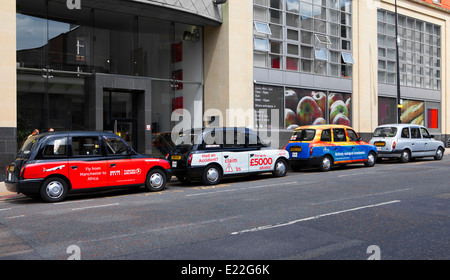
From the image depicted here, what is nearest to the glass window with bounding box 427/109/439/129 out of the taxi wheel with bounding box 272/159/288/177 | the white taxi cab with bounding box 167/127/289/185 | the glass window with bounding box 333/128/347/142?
the glass window with bounding box 333/128/347/142

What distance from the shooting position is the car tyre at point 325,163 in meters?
15.6

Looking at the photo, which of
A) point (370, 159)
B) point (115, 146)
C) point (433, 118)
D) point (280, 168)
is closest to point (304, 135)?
point (280, 168)

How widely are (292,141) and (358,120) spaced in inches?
470

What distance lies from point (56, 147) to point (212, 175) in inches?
181

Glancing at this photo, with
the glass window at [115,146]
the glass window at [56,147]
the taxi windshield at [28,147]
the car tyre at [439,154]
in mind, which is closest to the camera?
the glass window at [56,147]

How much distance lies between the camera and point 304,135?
15945mm

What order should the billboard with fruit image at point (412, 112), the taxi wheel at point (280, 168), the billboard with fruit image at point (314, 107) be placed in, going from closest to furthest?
the taxi wheel at point (280, 168) < the billboard with fruit image at point (314, 107) < the billboard with fruit image at point (412, 112)

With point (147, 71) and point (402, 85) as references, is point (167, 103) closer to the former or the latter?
point (147, 71)

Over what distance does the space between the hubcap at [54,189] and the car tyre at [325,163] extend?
9.77m

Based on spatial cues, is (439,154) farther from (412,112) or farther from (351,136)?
(412,112)

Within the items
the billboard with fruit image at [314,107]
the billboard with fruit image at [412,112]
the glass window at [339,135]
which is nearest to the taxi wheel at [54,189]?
the glass window at [339,135]

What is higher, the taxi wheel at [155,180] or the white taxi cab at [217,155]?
the white taxi cab at [217,155]

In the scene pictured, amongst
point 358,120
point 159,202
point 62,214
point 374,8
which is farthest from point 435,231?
point 374,8

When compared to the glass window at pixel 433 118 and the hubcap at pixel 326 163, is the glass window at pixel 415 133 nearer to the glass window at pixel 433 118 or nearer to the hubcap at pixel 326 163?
the hubcap at pixel 326 163
